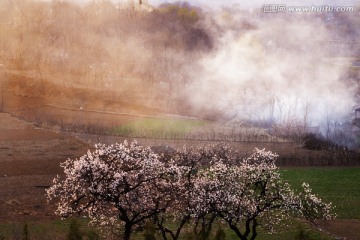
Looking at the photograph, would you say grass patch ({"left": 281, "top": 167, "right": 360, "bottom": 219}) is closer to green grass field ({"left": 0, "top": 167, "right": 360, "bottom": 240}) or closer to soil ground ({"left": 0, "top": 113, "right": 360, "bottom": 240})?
green grass field ({"left": 0, "top": 167, "right": 360, "bottom": 240})

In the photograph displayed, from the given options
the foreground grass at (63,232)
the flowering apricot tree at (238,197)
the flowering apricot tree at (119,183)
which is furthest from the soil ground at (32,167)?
the flowering apricot tree at (119,183)

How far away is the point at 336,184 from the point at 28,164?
30549 millimetres

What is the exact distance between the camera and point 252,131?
254ft

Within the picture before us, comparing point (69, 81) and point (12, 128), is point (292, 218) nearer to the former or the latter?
point (12, 128)

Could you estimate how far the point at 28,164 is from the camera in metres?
52.9

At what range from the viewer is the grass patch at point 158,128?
71688 mm

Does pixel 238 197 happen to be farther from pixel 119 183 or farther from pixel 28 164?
pixel 28 164

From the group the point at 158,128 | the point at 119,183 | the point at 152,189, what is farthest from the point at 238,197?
the point at 158,128

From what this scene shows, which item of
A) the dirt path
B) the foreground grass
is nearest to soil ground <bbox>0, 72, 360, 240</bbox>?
the dirt path

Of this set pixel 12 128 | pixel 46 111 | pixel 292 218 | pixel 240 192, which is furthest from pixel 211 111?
pixel 240 192

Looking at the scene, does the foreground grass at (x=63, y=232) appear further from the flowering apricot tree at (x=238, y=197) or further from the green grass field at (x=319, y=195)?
the flowering apricot tree at (x=238, y=197)

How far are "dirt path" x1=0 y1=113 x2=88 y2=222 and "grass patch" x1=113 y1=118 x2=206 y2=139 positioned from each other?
32.7 feet

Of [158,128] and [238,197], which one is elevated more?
[158,128]

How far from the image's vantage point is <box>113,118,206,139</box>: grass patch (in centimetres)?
7169
